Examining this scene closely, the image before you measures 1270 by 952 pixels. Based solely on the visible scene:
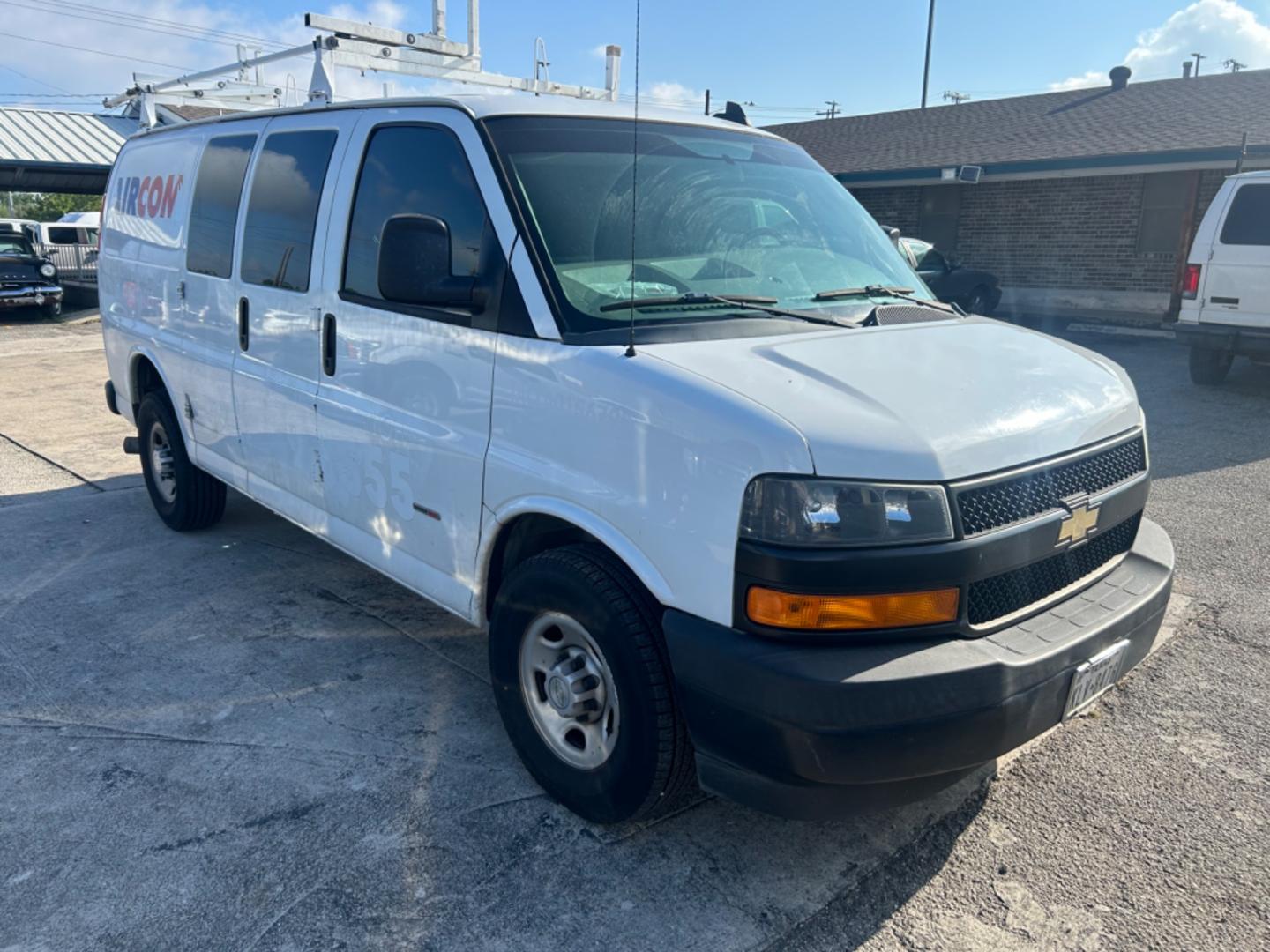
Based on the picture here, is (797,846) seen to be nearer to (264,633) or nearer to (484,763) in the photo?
(484,763)

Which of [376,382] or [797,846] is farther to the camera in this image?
[376,382]

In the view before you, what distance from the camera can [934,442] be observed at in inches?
97.4

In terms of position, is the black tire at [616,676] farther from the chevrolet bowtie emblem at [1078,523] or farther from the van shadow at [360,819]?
the chevrolet bowtie emblem at [1078,523]

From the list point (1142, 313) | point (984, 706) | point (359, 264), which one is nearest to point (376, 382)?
point (359, 264)

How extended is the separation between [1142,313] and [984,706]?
1768 centimetres

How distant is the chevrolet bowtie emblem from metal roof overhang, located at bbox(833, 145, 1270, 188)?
13.3 meters

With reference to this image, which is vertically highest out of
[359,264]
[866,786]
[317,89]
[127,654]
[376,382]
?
[317,89]

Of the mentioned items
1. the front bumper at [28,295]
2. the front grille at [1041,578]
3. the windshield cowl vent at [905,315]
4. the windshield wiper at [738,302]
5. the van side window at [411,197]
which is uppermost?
the van side window at [411,197]

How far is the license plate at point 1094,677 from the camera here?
8.63 ft

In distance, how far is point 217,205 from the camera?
15.8 feet

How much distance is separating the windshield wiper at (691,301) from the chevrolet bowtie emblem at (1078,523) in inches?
44.5

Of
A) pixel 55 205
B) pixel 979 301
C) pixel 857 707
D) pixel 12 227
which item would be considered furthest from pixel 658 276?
pixel 55 205

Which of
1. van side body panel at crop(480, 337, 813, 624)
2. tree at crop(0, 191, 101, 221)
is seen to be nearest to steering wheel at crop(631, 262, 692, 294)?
van side body panel at crop(480, 337, 813, 624)

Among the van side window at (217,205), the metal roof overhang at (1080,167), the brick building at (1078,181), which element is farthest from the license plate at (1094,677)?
the brick building at (1078,181)
